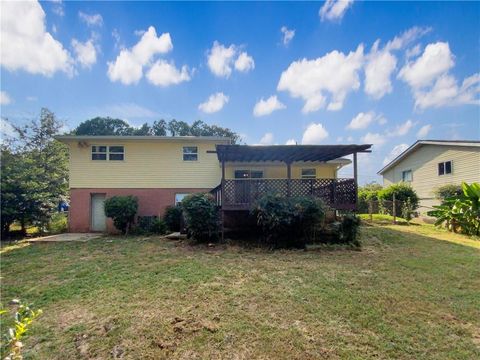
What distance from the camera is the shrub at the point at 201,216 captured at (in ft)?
29.3

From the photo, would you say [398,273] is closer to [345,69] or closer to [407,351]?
[407,351]

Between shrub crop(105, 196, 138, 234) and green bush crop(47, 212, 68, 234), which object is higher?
shrub crop(105, 196, 138, 234)

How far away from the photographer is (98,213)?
13578 millimetres

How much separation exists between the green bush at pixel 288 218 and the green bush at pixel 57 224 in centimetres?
1055

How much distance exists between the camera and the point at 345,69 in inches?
432

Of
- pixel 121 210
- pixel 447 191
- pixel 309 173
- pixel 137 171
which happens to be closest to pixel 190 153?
pixel 137 171

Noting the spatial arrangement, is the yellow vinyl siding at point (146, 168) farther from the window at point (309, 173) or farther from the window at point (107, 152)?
the window at point (309, 173)

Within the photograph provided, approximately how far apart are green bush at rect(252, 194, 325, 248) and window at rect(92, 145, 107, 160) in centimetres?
933

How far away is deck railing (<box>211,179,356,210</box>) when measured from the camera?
378 inches

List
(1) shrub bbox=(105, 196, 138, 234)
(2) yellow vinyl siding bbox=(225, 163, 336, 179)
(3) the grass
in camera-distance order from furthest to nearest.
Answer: (2) yellow vinyl siding bbox=(225, 163, 336, 179) < (1) shrub bbox=(105, 196, 138, 234) < (3) the grass

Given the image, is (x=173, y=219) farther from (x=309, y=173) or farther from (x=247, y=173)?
(x=309, y=173)

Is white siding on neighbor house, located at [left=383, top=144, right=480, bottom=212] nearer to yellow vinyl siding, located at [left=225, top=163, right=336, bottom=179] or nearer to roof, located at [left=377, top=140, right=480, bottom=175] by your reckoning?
roof, located at [left=377, top=140, right=480, bottom=175]

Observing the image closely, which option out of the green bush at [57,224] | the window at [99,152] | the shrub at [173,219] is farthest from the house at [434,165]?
the green bush at [57,224]

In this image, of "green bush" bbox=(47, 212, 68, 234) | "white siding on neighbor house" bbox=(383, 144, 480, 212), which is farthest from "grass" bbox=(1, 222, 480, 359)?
"white siding on neighbor house" bbox=(383, 144, 480, 212)
